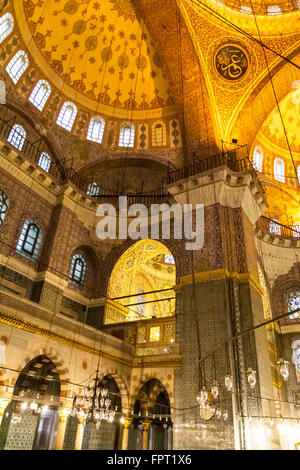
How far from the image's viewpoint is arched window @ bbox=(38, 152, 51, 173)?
44.0ft

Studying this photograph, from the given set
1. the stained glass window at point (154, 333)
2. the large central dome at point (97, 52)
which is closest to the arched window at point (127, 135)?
the large central dome at point (97, 52)

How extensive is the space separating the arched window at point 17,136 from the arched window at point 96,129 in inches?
121

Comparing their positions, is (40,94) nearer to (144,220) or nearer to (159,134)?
(159,134)

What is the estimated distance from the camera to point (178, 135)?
1484cm

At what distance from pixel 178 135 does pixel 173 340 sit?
28.7 feet

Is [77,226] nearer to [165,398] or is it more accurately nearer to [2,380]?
[2,380]

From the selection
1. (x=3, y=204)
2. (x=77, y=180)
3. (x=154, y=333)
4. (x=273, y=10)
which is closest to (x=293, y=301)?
(x=154, y=333)

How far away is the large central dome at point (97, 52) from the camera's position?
43.2 feet

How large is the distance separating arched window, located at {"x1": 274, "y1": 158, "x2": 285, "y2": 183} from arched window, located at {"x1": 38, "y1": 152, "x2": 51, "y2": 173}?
11.1 meters

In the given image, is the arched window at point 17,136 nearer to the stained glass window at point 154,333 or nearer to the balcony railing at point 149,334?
the balcony railing at point 149,334

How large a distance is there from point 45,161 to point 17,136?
142cm

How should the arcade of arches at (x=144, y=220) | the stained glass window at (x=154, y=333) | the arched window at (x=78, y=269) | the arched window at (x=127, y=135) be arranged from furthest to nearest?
the arched window at (x=127, y=135)
the arched window at (x=78, y=269)
the stained glass window at (x=154, y=333)
the arcade of arches at (x=144, y=220)

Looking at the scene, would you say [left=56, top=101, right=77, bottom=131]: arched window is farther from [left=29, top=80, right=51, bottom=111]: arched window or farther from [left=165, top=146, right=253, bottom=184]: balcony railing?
[left=165, top=146, right=253, bottom=184]: balcony railing
